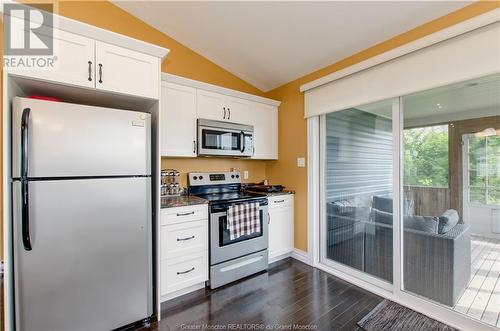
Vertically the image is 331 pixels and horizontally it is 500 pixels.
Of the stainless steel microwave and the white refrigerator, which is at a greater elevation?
the stainless steel microwave

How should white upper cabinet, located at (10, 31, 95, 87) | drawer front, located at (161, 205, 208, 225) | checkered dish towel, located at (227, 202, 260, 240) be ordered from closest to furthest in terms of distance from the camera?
white upper cabinet, located at (10, 31, 95, 87) → drawer front, located at (161, 205, 208, 225) → checkered dish towel, located at (227, 202, 260, 240)

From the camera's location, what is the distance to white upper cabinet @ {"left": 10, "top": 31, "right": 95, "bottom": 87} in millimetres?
1591

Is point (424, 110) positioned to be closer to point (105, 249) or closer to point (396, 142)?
point (396, 142)

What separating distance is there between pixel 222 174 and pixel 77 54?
204 centimetres

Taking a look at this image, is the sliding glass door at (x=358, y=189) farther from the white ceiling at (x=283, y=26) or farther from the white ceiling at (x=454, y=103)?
the white ceiling at (x=283, y=26)

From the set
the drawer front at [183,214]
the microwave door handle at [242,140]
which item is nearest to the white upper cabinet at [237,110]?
the microwave door handle at [242,140]

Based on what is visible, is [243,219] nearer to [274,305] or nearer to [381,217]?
[274,305]

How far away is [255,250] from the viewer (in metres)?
2.73

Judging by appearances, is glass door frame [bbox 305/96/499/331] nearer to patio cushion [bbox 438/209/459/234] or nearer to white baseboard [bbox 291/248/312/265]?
white baseboard [bbox 291/248/312/265]

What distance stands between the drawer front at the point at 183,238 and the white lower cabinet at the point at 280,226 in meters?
0.95

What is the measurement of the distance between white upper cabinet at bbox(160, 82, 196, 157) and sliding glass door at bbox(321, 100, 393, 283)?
65.9 inches

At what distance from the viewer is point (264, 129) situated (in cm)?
340

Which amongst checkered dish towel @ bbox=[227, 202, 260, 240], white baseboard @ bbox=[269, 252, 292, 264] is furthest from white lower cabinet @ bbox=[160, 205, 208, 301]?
white baseboard @ bbox=[269, 252, 292, 264]

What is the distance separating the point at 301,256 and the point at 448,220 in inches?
67.4
